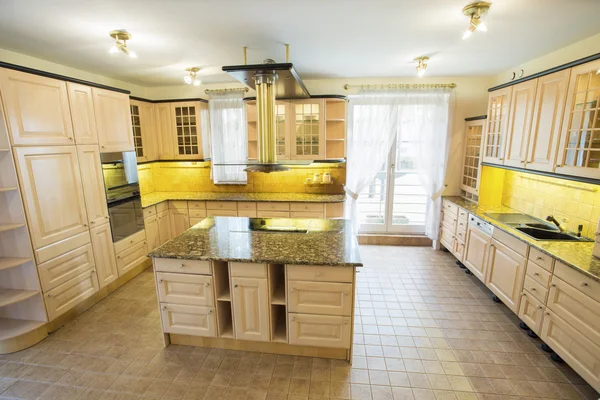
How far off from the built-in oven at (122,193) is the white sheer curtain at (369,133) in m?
2.92

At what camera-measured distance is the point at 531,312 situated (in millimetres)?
2348

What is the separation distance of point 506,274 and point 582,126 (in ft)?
4.59

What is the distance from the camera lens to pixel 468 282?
3.36 meters

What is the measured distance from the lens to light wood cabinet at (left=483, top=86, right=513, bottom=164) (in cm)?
304

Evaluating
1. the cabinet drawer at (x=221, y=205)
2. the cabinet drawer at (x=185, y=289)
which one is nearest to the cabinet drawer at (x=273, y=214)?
the cabinet drawer at (x=221, y=205)

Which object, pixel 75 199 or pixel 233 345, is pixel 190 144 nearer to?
pixel 75 199

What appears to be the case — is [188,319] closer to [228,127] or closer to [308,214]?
[308,214]

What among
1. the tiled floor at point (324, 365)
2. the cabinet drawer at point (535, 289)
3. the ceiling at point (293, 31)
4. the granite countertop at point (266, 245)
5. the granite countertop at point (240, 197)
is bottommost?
the tiled floor at point (324, 365)

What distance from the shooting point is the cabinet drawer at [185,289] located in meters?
2.17

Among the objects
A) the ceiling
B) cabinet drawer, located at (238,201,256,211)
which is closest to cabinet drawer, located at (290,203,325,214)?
cabinet drawer, located at (238,201,256,211)

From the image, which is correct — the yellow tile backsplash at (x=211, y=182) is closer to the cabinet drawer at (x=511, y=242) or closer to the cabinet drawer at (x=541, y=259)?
the cabinet drawer at (x=511, y=242)

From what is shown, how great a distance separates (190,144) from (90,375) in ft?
10.1

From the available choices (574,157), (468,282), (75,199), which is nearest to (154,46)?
(75,199)

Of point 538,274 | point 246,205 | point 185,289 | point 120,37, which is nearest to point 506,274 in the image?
point 538,274
